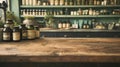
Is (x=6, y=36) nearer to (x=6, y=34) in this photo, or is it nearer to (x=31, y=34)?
(x=6, y=34)

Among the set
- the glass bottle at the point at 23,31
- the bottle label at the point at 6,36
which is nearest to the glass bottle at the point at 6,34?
the bottle label at the point at 6,36

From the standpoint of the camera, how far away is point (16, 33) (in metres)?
2.02

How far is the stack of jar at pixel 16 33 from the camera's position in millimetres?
2013

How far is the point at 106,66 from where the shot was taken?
1.79 m

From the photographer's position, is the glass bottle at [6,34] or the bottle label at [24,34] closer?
the glass bottle at [6,34]

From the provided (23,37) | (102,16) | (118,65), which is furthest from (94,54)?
(102,16)

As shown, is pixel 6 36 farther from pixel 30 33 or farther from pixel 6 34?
pixel 30 33

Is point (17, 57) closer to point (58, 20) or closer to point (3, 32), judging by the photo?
point (3, 32)

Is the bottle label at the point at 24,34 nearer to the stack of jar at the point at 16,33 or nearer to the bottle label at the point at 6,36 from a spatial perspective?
the stack of jar at the point at 16,33

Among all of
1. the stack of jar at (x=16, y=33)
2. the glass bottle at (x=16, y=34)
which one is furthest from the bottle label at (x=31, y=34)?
the glass bottle at (x=16, y=34)

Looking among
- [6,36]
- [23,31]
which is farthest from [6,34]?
[23,31]

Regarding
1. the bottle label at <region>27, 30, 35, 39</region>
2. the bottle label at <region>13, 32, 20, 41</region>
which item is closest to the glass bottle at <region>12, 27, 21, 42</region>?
the bottle label at <region>13, 32, 20, 41</region>

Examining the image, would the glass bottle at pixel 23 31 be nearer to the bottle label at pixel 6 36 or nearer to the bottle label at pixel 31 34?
the bottle label at pixel 31 34

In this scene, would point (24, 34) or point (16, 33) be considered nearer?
point (16, 33)
